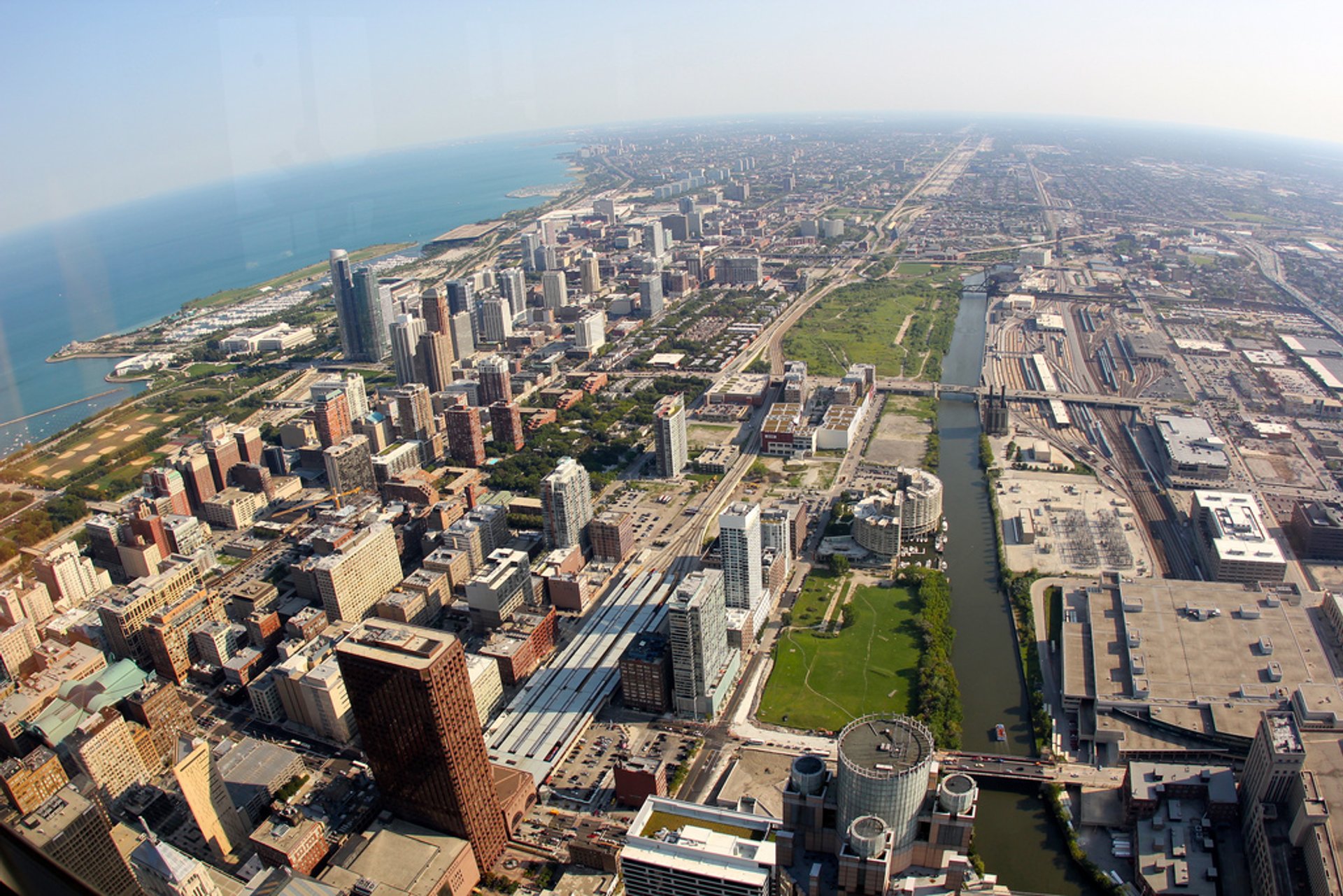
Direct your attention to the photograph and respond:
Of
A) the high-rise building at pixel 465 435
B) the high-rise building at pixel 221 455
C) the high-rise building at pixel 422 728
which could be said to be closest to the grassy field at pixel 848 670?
the high-rise building at pixel 422 728

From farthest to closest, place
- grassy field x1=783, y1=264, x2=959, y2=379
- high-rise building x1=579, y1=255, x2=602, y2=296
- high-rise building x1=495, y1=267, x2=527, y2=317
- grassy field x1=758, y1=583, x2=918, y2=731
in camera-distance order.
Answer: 1. high-rise building x1=579, y1=255, x2=602, y2=296
2. high-rise building x1=495, y1=267, x2=527, y2=317
3. grassy field x1=783, y1=264, x2=959, y2=379
4. grassy field x1=758, y1=583, x2=918, y2=731

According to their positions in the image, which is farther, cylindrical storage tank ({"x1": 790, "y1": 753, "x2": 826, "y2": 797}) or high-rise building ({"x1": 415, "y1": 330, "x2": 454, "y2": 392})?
high-rise building ({"x1": 415, "y1": 330, "x2": 454, "y2": 392})

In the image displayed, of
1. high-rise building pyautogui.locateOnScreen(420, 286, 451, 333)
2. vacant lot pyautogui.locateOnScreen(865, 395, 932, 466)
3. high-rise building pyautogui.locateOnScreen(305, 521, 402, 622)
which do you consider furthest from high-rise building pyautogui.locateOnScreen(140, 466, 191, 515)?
vacant lot pyautogui.locateOnScreen(865, 395, 932, 466)

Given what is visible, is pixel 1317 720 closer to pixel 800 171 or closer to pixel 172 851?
pixel 172 851

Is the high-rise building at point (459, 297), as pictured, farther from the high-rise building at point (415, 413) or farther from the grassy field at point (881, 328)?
the grassy field at point (881, 328)

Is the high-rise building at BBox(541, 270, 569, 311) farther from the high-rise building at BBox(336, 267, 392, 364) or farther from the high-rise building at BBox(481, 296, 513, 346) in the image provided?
the high-rise building at BBox(336, 267, 392, 364)

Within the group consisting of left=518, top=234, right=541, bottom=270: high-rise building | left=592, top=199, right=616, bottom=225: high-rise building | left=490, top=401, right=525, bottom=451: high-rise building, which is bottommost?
left=490, top=401, right=525, bottom=451: high-rise building

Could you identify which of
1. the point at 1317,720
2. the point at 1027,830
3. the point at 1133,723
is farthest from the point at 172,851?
the point at 1317,720
